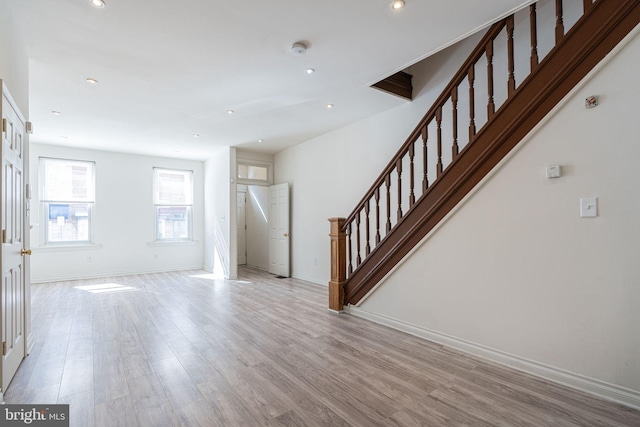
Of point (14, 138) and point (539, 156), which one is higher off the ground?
point (14, 138)

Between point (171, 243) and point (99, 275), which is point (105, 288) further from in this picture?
point (171, 243)

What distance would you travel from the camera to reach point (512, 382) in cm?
216

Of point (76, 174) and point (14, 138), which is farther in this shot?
point (76, 174)

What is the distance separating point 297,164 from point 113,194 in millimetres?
4078

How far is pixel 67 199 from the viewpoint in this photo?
6145mm

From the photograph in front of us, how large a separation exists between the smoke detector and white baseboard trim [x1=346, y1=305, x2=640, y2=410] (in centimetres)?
284

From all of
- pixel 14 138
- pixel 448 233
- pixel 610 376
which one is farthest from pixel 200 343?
pixel 610 376

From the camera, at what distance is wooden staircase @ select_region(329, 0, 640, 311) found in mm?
2041

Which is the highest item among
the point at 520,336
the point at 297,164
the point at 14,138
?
the point at 297,164

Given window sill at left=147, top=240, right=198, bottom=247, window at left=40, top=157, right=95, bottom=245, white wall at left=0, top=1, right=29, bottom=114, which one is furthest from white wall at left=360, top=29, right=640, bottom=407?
window at left=40, top=157, right=95, bottom=245

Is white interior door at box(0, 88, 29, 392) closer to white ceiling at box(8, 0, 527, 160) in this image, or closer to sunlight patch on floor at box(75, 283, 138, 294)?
white ceiling at box(8, 0, 527, 160)

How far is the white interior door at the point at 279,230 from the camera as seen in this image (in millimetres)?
6383

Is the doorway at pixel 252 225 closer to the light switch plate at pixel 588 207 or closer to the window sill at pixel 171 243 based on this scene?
the window sill at pixel 171 243

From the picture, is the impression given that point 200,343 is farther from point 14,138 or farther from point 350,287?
point 14,138
